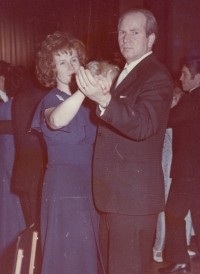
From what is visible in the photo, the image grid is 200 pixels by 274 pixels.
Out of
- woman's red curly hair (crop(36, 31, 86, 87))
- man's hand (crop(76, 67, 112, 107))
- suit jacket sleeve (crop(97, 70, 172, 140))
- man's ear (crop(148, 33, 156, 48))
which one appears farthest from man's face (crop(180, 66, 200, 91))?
man's hand (crop(76, 67, 112, 107))

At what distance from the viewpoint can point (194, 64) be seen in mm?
3322

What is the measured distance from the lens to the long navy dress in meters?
1.98

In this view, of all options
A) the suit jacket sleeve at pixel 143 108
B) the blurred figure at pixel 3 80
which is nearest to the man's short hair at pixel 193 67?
the blurred figure at pixel 3 80

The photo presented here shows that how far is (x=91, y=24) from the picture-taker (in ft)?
18.4

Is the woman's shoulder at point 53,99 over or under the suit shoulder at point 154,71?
under

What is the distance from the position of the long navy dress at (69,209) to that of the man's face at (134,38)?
15.4 inches

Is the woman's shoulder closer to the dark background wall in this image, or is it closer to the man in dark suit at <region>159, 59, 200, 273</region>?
the man in dark suit at <region>159, 59, 200, 273</region>

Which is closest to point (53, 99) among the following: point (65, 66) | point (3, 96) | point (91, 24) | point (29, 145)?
point (65, 66)

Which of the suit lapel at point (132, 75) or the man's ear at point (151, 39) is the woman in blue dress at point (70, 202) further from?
the man's ear at point (151, 39)

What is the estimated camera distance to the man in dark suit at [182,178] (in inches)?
116

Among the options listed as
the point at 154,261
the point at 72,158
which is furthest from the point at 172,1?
the point at 72,158

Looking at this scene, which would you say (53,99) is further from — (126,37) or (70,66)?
(126,37)

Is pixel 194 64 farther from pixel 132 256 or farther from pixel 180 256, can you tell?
pixel 132 256

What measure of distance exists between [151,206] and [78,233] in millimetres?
473
